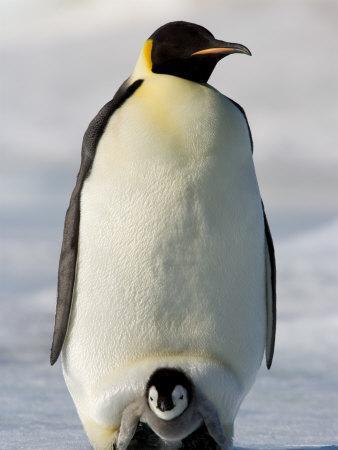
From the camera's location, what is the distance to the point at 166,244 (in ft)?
10.7

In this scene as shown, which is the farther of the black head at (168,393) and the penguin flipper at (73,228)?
the penguin flipper at (73,228)

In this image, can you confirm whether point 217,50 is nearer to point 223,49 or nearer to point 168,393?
point 223,49

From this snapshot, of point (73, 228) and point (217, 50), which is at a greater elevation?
point (217, 50)

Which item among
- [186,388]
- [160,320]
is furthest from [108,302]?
[186,388]

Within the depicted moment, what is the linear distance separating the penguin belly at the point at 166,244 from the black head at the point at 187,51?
0.08 m

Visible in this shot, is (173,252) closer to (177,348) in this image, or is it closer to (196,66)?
(177,348)

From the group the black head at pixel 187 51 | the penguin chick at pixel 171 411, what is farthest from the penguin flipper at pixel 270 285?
the black head at pixel 187 51

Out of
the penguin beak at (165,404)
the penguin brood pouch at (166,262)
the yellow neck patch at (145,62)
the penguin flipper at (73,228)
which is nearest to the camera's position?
the penguin beak at (165,404)

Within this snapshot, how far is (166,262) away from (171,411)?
52 cm

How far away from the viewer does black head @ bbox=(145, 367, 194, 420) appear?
3188 mm

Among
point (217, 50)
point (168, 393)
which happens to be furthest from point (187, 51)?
point (168, 393)

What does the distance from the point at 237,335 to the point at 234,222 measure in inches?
16.5

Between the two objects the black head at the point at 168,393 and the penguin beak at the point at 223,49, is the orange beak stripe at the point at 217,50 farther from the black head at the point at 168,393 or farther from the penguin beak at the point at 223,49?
the black head at the point at 168,393

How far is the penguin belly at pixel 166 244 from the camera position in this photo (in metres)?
3.28
